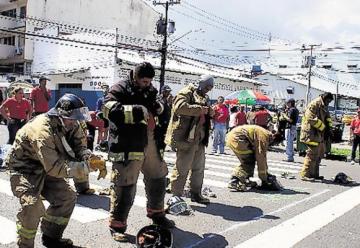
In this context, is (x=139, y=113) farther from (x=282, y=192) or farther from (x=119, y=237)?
(x=282, y=192)

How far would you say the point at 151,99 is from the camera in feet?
16.1

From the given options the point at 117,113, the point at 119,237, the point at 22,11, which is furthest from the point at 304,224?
the point at 22,11

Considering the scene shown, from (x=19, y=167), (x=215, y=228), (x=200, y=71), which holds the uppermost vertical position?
(x=200, y=71)

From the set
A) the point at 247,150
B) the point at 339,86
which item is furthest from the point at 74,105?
the point at 339,86

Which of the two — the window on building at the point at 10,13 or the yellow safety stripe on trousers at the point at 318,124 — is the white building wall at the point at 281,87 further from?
the yellow safety stripe on trousers at the point at 318,124

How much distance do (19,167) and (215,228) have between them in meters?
2.48

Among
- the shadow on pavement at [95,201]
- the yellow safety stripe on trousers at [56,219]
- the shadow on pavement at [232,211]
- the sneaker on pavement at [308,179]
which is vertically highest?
the yellow safety stripe on trousers at [56,219]

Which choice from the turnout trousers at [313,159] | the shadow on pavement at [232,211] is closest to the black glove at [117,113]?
the shadow on pavement at [232,211]

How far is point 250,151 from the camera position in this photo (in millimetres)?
7762

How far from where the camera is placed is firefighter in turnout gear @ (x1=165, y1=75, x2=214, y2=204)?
249 inches

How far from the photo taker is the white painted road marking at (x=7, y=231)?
4.75 metres

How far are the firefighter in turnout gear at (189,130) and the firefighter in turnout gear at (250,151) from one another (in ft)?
4.47

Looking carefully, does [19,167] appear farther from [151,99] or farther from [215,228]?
[215,228]

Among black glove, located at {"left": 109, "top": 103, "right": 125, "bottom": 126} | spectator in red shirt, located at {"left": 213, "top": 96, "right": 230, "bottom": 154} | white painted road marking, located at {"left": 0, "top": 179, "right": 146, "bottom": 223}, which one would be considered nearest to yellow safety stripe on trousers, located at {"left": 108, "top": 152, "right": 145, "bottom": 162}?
black glove, located at {"left": 109, "top": 103, "right": 125, "bottom": 126}
